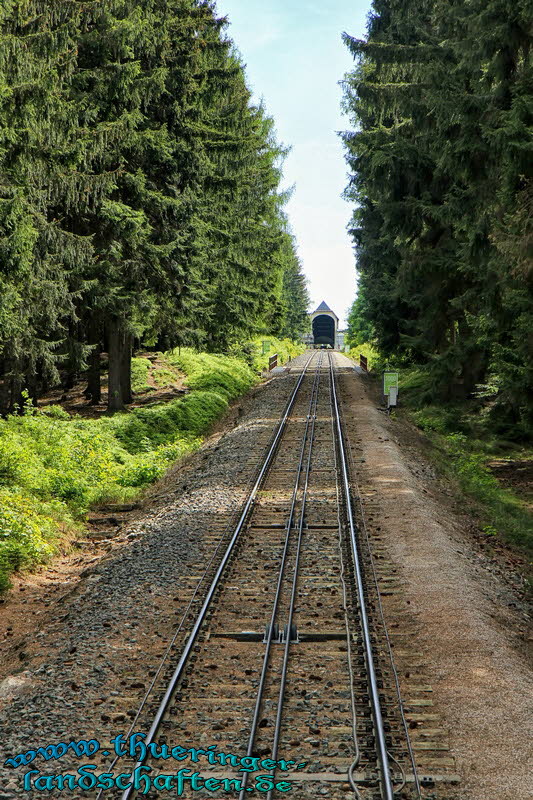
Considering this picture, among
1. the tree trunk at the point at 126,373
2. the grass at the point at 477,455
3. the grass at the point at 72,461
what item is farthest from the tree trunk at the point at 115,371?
the grass at the point at 477,455

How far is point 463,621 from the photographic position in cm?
918

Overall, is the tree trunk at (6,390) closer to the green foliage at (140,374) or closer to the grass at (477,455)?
the green foliage at (140,374)

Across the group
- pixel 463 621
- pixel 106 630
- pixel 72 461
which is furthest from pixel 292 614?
pixel 72 461

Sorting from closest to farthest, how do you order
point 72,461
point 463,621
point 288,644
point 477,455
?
point 288,644
point 463,621
point 72,461
point 477,455

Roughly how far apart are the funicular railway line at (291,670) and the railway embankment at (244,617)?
0.11 meters

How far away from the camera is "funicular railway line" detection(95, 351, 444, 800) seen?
6109mm

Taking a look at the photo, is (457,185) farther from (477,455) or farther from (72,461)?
(72,461)

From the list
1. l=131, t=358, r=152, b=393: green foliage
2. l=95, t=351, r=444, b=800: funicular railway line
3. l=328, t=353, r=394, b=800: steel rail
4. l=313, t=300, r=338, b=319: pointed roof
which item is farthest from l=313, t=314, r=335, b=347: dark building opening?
l=95, t=351, r=444, b=800: funicular railway line

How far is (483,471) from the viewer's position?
19.1 metres

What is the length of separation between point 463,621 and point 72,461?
10362mm

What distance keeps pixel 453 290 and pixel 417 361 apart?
9.28 metres

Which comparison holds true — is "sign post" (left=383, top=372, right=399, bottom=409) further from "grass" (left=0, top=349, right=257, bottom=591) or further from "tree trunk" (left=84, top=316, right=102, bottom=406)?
"tree trunk" (left=84, top=316, right=102, bottom=406)

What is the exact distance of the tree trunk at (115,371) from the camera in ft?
78.4

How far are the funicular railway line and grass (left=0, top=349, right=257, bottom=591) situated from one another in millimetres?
3147
